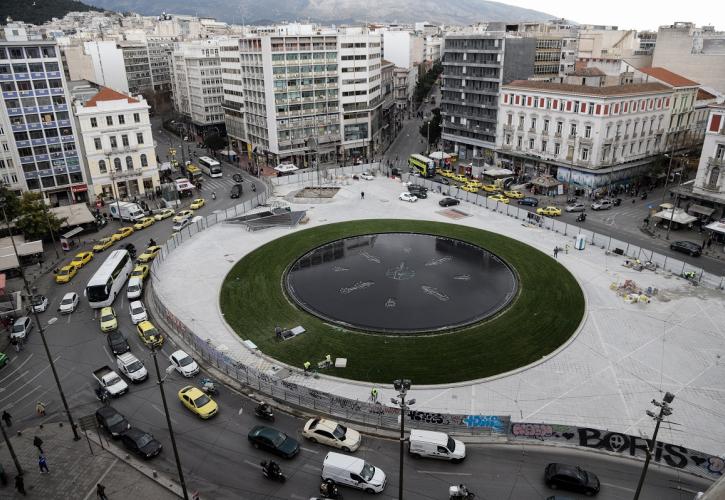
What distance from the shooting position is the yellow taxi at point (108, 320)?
4406 cm

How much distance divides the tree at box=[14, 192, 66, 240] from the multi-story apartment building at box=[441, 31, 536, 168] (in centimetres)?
7452

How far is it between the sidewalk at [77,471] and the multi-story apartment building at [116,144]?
5520 cm

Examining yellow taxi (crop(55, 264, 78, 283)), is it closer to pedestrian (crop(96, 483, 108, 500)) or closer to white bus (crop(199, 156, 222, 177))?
pedestrian (crop(96, 483, 108, 500))

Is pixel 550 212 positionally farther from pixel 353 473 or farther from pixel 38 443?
pixel 38 443

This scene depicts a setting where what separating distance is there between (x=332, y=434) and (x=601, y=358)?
75.2ft

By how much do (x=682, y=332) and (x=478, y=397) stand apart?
21383 mm

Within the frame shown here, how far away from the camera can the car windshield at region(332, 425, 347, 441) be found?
101 ft

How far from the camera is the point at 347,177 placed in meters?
93.3

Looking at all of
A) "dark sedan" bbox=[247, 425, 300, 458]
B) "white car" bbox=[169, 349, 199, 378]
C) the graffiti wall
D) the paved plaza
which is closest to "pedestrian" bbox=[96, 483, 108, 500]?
"dark sedan" bbox=[247, 425, 300, 458]

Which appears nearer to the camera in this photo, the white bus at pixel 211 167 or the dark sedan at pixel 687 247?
the dark sedan at pixel 687 247

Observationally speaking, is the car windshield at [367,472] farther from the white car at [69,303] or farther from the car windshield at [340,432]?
the white car at [69,303]

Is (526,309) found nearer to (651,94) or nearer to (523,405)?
(523,405)

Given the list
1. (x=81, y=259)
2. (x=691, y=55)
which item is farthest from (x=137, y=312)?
(x=691, y=55)

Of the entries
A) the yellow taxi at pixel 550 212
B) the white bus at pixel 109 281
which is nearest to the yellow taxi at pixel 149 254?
the white bus at pixel 109 281
